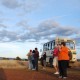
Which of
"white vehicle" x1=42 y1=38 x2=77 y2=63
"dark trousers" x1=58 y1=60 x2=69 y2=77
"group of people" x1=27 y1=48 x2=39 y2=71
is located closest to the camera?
"dark trousers" x1=58 y1=60 x2=69 y2=77

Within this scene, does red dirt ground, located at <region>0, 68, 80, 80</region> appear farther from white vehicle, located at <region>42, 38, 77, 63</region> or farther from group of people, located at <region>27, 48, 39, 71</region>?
white vehicle, located at <region>42, 38, 77, 63</region>

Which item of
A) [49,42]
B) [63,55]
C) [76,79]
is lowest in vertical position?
[76,79]

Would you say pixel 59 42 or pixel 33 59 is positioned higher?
pixel 59 42

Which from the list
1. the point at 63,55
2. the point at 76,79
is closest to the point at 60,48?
the point at 63,55

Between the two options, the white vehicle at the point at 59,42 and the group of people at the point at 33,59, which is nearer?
the group of people at the point at 33,59

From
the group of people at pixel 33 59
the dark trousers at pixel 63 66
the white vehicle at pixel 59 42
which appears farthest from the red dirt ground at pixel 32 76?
the white vehicle at pixel 59 42

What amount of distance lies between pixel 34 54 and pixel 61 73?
1026 cm

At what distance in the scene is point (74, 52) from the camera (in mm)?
37469

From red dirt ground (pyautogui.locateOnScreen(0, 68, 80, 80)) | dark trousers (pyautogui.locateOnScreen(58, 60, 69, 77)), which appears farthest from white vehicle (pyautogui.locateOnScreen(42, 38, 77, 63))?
dark trousers (pyautogui.locateOnScreen(58, 60, 69, 77))

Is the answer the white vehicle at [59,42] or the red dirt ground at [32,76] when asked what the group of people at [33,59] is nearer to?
the white vehicle at [59,42]

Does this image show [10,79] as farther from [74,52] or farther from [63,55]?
[74,52]

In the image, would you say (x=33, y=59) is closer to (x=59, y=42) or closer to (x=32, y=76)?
(x=59, y=42)

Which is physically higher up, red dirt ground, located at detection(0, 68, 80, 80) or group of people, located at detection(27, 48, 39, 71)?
group of people, located at detection(27, 48, 39, 71)

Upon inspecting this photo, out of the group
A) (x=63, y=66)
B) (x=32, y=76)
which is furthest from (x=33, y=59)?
(x=63, y=66)
